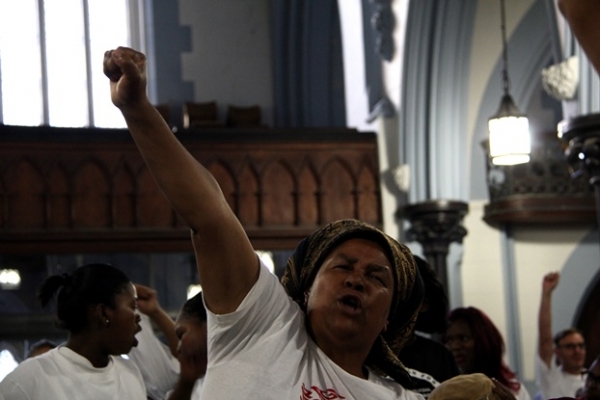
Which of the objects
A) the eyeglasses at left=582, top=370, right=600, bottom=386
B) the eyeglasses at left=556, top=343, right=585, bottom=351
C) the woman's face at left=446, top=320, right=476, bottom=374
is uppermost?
the woman's face at left=446, top=320, right=476, bottom=374

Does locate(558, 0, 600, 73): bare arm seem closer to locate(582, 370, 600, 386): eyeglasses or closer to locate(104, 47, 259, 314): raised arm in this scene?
locate(104, 47, 259, 314): raised arm

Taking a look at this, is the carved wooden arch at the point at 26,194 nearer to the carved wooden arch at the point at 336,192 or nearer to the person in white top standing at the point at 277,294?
the carved wooden arch at the point at 336,192

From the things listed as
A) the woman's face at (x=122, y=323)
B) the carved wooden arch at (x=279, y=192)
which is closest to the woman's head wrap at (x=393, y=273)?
the woman's face at (x=122, y=323)

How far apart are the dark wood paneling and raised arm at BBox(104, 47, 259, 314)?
6.82 meters

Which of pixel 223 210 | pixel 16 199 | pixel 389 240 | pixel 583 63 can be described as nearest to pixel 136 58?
pixel 223 210

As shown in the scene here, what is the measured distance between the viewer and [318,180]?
895cm

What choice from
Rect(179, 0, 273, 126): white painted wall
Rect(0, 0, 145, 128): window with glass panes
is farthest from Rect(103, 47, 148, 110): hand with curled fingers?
Rect(0, 0, 145, 128): window with glass panes

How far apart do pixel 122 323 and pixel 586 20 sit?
7.34 feet

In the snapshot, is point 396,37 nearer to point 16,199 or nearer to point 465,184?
point 465,184

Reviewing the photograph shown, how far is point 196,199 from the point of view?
5.59 feet

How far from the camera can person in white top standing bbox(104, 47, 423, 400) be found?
5.58 feet

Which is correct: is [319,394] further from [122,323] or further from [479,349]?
[479,349]

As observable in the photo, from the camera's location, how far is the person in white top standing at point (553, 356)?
532 cm

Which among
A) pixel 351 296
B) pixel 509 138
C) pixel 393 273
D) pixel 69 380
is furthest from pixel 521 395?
pixel 509 138
